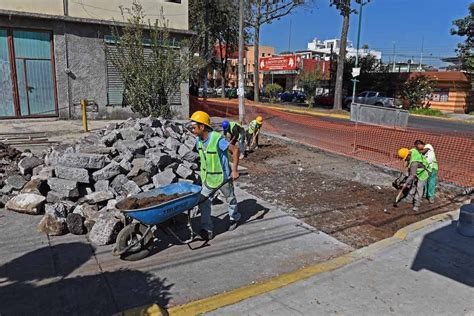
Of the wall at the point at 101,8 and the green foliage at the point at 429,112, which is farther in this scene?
the green foliage at the point at 429,112

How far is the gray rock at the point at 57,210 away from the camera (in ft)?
17.2

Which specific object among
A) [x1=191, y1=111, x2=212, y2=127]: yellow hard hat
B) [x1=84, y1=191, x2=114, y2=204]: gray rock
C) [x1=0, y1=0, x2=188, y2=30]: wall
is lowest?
[x1=84, y1=191, x2=114, y2=204]: gray rock

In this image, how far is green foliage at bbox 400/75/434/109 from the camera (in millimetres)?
32094

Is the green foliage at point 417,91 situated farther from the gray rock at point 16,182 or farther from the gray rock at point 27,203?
the gray rock at point 27,203

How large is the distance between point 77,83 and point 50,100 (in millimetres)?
1242

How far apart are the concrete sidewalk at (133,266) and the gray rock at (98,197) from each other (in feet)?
2.39

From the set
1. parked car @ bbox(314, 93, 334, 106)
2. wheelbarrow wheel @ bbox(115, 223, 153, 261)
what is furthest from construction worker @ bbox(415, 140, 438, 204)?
parked car @ bbox(314, 93, 334, 106)

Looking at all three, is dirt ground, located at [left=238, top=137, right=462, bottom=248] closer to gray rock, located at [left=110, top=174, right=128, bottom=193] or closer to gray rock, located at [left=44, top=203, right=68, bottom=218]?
gray rock, located at [left=110, top=174, right=128, bottom=193]

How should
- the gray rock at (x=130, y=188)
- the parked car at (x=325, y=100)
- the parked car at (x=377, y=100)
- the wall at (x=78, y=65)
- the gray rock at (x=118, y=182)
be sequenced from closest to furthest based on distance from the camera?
1. the gray rock at (x=130, y=188)
2. the gray rock at (x=118, y=182)
3. the wall at (x=78, y=65)
4. the parked car at (x=377, y=100)
5. the parked car at (x=325, y=100)

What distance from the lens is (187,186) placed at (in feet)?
16.8

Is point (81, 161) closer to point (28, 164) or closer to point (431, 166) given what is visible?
point (28, 164)

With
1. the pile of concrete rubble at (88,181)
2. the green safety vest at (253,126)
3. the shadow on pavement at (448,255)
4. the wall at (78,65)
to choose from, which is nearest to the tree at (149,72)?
the green safety vest at (253,126)

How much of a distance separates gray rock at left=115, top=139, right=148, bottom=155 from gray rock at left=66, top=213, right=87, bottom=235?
2.35 m

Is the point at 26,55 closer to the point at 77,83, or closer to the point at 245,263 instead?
the point at 77,83
